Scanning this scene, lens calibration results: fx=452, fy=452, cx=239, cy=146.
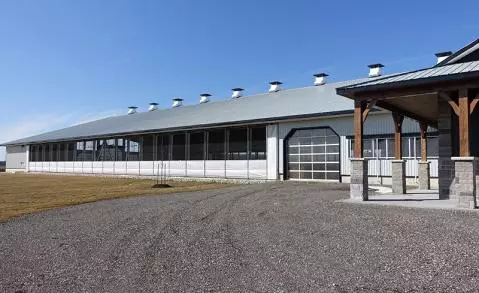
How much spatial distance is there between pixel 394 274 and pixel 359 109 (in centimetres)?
890

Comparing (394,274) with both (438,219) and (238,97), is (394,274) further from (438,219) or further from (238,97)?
(238,97)

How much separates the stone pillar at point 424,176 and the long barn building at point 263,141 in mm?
1487

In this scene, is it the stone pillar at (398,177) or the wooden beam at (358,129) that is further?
the stone pillar at (398,177)

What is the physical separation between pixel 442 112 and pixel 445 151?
122 cm

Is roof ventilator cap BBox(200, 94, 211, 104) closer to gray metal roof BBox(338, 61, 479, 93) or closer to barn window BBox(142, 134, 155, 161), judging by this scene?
barn window BBox(142, 134, 155, 161)

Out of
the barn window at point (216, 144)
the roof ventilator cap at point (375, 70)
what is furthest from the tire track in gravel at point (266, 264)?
the roof ventilator cap at point (375, 70)

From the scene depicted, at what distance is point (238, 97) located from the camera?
41594 millimetres

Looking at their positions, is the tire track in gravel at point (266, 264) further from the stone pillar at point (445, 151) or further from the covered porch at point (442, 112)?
the stone pillar at point (445, 151)

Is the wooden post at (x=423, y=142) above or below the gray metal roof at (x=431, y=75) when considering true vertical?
below

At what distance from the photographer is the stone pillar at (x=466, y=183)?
1138 centimetres

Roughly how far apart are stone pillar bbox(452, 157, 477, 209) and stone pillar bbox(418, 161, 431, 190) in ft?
24.3

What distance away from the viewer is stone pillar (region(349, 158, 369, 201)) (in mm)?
13672

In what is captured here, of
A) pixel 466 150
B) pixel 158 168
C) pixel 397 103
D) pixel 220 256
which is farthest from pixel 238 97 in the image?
pixel 220 256

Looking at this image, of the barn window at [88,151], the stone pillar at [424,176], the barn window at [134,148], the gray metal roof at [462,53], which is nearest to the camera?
the gray metal roof at [462,53]
